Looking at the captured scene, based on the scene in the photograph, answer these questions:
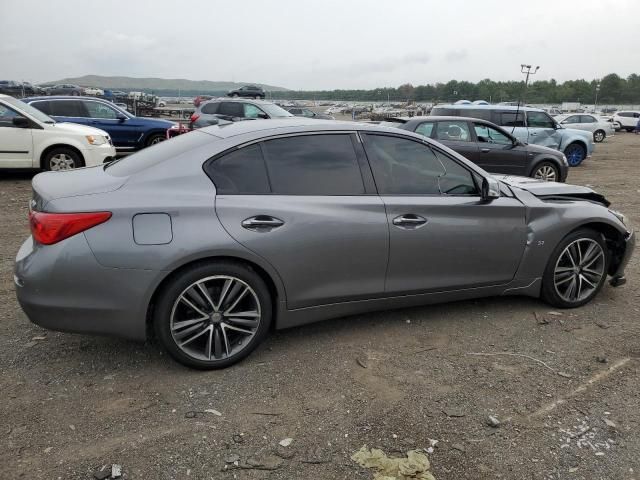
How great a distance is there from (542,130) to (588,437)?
529 inches

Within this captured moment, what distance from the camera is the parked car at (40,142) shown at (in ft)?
30.8

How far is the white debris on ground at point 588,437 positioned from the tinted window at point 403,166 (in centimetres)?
178

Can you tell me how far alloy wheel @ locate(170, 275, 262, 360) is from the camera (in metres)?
3.18

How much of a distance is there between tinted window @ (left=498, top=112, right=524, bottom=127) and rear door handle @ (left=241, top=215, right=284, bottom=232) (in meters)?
12.0

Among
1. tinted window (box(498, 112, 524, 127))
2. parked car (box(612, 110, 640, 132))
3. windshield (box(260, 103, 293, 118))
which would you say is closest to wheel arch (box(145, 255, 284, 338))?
windshield (box(260, 103, 293, 118))

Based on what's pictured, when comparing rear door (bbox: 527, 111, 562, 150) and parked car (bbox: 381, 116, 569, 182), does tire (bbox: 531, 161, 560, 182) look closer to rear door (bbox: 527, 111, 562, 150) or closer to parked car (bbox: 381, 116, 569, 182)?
parked car (bbox: 381, 116, 569, 182)

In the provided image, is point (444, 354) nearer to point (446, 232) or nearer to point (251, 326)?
point (446, 232)

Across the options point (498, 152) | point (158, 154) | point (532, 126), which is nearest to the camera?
point (158, 154)

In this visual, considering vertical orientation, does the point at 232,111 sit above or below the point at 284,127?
above

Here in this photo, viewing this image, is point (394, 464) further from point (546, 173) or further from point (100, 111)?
point (100, 111)

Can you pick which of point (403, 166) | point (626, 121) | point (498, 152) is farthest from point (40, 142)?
point (626, 121)

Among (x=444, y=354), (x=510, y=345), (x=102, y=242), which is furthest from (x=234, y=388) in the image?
(x=510, y=345)

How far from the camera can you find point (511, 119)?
1401 centimetres

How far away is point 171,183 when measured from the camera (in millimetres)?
3203
